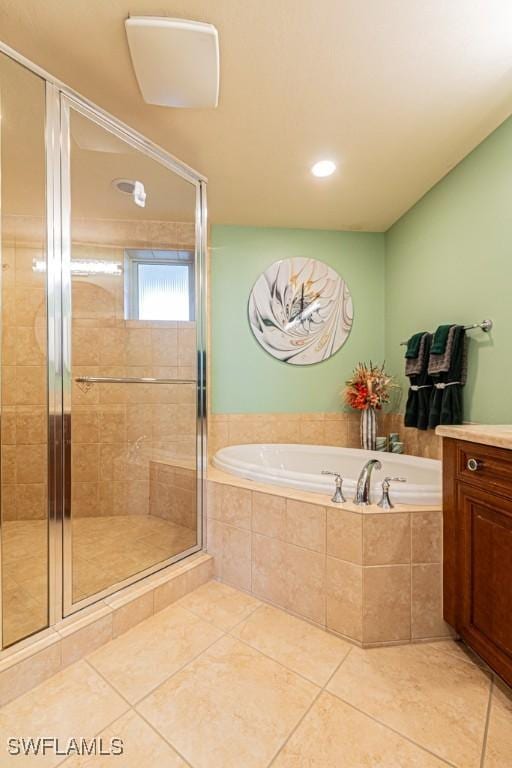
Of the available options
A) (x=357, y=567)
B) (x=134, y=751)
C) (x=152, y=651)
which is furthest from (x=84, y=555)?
(x=357, y=567)

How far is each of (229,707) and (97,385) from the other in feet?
5.11

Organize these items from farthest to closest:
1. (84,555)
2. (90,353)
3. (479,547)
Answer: (90,353) < (84,555) < (479,547)

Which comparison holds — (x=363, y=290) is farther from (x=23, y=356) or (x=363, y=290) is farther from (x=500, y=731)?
(x=500, y=731)

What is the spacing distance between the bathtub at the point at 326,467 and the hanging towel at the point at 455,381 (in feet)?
1.09

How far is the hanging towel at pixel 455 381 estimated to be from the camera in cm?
195

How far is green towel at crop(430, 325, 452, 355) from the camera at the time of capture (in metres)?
1.99

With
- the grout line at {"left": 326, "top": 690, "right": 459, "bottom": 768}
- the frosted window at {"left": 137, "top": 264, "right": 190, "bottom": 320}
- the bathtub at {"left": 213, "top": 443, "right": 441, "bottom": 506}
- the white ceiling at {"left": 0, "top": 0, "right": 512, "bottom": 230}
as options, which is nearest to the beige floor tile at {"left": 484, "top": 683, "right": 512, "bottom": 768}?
the grout line at {"left": 326, "top": 690, "right": 459, "bottom": 768}

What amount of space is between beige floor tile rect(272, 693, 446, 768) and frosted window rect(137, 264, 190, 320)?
1992 millimetres

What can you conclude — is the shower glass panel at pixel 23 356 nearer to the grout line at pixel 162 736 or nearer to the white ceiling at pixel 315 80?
the white ceiling at pixel 315 80

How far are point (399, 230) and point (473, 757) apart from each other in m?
2.88

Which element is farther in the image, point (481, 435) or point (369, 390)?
point (369, 390)

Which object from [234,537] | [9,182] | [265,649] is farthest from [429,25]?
[265,649]

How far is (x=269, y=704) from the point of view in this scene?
1.15 meters

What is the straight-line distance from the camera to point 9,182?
1.35m
